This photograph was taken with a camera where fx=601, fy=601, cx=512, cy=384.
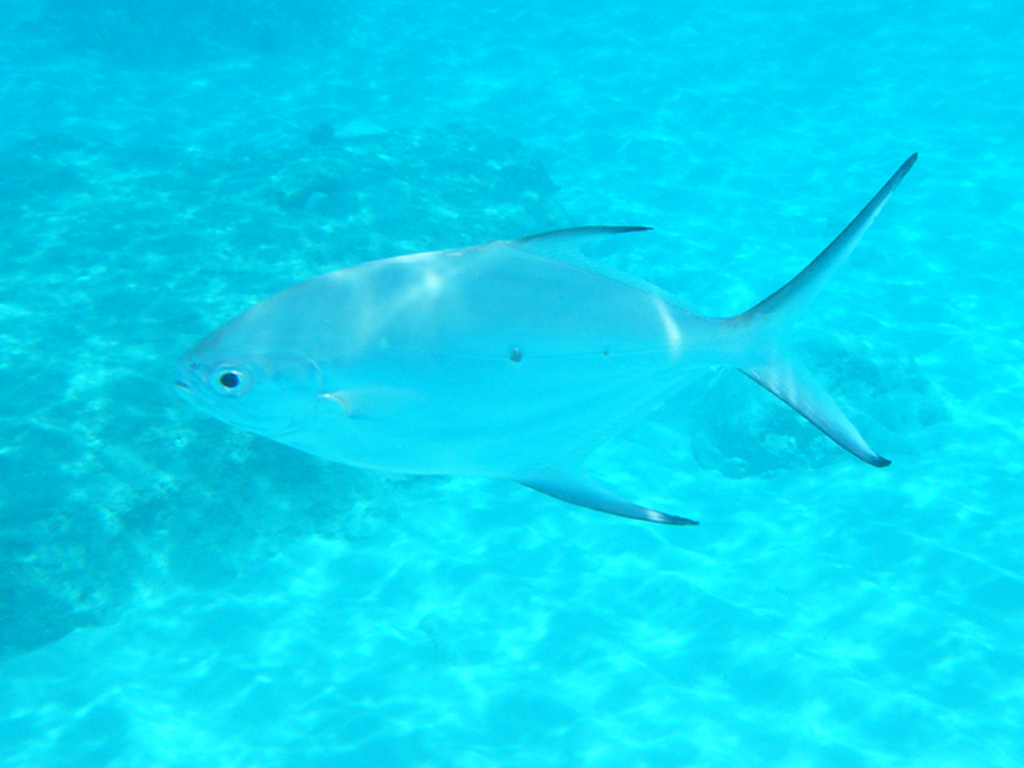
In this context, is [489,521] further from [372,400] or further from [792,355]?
[372,400]

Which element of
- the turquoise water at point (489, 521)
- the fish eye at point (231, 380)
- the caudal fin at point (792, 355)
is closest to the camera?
the fish eye at point (231, 380)

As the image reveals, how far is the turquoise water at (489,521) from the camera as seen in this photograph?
4.98 meters

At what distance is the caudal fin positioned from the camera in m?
1.83

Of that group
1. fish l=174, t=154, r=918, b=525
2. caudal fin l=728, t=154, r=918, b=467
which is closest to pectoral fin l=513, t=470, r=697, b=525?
fish l=174, t=154, r=918, b=525

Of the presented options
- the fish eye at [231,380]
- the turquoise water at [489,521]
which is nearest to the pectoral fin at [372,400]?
the fish eye at [231,380]

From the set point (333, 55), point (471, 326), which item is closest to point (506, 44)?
point (333, 55)

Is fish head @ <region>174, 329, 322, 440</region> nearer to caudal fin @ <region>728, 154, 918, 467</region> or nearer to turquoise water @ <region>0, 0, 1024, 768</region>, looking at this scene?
caudal fin @ <region>728, 154, 918, 467</region>

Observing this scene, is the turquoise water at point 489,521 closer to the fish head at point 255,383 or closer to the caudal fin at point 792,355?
the caudal fin at point 792,355

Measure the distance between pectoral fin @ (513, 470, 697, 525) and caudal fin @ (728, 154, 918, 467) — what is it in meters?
0.56

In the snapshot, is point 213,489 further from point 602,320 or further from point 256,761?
point 602,320

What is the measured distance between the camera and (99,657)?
5422 millimetres

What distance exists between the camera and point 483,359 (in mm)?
1669

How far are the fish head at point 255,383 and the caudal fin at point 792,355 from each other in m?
1.27

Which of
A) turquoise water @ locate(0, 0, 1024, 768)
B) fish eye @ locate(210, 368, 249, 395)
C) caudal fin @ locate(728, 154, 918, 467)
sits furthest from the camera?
turquoise water @ locate(0, 0, 1024, 768)
